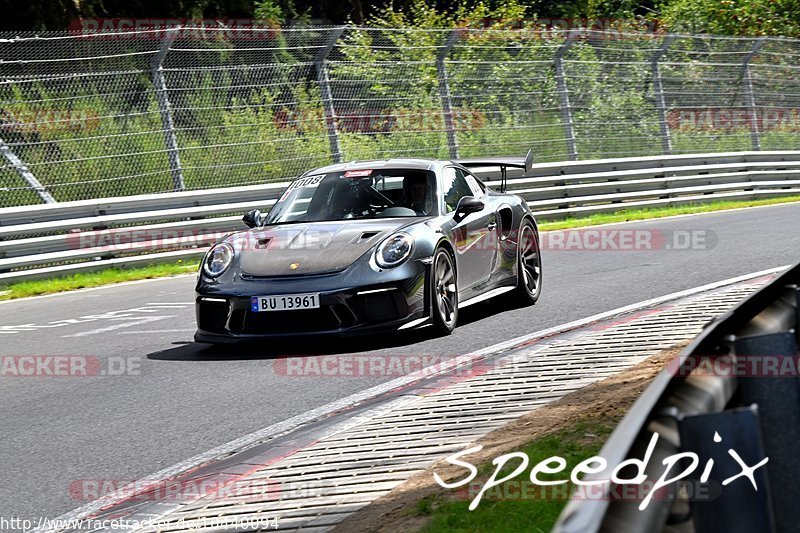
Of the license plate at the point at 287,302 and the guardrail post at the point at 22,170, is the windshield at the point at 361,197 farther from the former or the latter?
the guardrail post at the point at 22,170

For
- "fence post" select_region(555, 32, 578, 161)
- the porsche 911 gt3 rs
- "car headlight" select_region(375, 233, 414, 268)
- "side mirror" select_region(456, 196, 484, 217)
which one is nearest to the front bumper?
the porsche 911 gt3 rs

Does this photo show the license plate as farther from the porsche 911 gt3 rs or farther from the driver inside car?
the driver inside car

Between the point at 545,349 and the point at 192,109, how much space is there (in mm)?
9302

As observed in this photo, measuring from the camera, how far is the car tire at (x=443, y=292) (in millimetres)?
9227

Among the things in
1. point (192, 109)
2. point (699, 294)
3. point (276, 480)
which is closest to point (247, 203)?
point (192, 109)

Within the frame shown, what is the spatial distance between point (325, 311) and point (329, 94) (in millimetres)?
10070

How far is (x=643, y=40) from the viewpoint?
24125 millimetres

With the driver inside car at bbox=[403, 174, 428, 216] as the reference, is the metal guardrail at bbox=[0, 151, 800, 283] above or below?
below

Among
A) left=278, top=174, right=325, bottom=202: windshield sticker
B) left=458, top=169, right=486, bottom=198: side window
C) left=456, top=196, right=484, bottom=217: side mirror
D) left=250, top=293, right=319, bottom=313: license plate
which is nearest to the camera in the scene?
left=250, top=293, right=319, bottom=313: license plate

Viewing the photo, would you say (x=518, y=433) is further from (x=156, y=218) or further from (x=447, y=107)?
(x=447, y=107)

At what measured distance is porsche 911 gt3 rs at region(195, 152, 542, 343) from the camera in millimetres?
8820

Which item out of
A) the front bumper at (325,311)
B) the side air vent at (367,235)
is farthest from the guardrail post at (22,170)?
the side air vent at (367,235)

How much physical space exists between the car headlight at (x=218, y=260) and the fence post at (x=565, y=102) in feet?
44.8

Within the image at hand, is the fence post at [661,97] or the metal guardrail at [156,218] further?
the fence post at [661,97]
